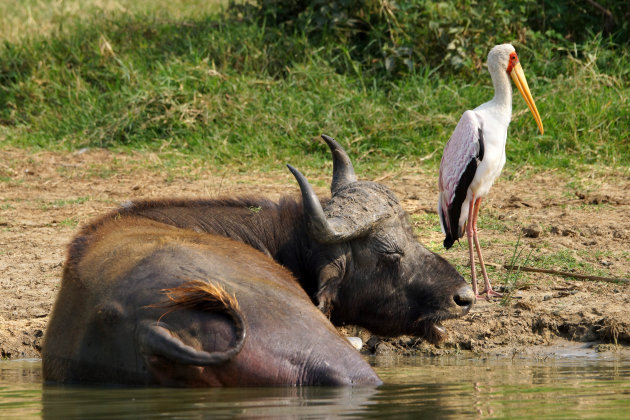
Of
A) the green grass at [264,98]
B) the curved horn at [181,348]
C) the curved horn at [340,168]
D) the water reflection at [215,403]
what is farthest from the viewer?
the green grass at [264,98]

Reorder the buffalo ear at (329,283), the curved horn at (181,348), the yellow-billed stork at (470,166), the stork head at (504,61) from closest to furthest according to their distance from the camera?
1. the curved horn at (181,348)
2. the buffalo ear at (329,283)
3. the yellow-billed stork at (470,166)
4. the stork head at (504,61)

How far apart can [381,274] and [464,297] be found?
43 cm

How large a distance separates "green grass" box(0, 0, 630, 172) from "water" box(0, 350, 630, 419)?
17.3ft

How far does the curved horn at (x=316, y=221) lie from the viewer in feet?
14.0

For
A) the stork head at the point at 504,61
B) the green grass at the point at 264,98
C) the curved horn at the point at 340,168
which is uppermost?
the curved horn at the point at 340,168

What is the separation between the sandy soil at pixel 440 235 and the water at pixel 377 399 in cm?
109

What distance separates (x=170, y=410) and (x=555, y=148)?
6.90 metres

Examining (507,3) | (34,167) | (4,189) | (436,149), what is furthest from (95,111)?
(507,3)

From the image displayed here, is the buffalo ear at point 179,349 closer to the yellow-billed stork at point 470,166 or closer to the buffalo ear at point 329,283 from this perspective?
the buffalo ear at point 329,283

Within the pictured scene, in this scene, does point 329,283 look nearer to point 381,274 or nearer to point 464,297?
point 381,274

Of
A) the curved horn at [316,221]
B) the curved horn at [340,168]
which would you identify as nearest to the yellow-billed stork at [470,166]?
the curved horn at [340,168]

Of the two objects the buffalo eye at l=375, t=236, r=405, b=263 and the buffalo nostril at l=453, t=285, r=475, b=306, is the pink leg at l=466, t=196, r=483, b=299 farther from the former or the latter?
the buffalo eye at l=375, t=236, r=405, b=263

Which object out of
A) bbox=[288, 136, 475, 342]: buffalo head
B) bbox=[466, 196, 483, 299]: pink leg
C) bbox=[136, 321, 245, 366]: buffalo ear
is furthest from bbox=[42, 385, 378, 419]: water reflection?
bbox=[466, 196, 483, 299]: pink leg

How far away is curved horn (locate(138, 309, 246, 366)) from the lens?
344cm
